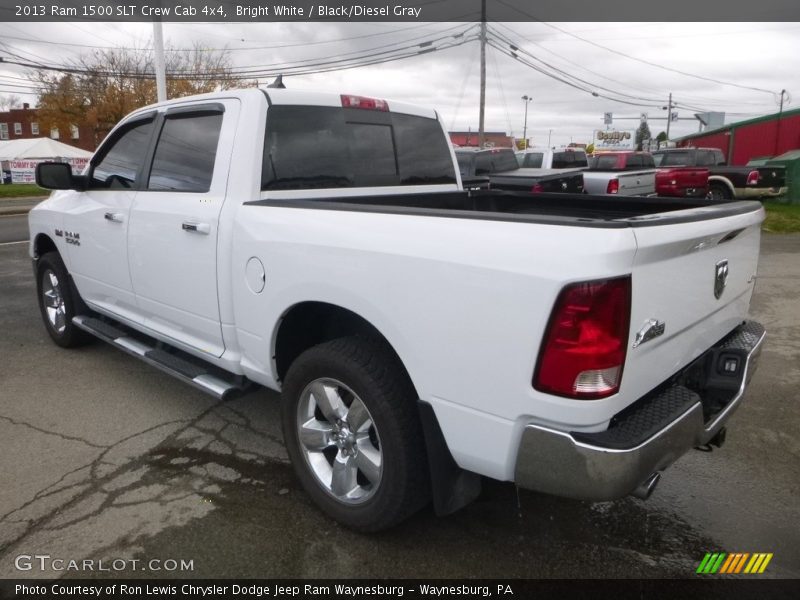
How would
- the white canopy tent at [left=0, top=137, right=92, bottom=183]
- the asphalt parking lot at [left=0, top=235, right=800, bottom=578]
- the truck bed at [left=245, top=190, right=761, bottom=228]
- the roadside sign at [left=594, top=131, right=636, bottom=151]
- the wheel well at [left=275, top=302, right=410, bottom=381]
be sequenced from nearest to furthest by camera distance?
1. the truck bed at [left=245, top=190, right=761, bottom=228]
2. the asphalt parking lot at [left=0, top=235, right=800, bottom=578]
3. the wheel well at [left=275, top=302, right=410, bottom=381]
4. the white canopy tent at [left=0, top=137, right=92, bottom=183]
5. the roadside sign at [left=594, top=131, right=636, bottom=151]

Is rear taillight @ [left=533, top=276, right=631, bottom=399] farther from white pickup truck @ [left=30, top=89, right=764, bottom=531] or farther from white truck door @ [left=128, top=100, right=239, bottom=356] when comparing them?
white truck door @ [left=128, top=100, right=239, bottom=356]

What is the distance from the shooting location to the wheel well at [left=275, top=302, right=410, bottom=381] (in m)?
2.93

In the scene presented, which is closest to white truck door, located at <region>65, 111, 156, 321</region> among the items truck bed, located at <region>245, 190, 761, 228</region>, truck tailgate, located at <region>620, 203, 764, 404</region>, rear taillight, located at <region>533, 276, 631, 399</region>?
truck bed, located at <region>245, 190, 761, 228</region>

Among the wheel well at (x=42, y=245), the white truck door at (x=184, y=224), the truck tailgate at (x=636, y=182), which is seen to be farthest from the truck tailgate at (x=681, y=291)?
the truck tailgate at (x=636, y=182)

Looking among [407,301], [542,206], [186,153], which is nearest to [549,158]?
[542,206]

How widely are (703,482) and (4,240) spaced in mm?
13637

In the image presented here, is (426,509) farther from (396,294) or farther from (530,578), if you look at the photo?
(396,294)

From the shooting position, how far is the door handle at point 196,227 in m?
3.24

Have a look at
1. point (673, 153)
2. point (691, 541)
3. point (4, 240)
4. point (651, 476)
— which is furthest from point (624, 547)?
point (673, 153)

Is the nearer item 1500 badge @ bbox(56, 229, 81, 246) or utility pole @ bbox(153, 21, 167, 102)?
1500 badge @ bbox(56, 229, 81, 246)

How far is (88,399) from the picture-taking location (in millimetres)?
4332

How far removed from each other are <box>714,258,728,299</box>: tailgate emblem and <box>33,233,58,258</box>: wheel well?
16.1 ft

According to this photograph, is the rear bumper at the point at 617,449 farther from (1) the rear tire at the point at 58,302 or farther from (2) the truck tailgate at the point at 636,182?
(2) the truck tailgate at the point at 636,182

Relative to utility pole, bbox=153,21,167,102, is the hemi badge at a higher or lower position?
lower
